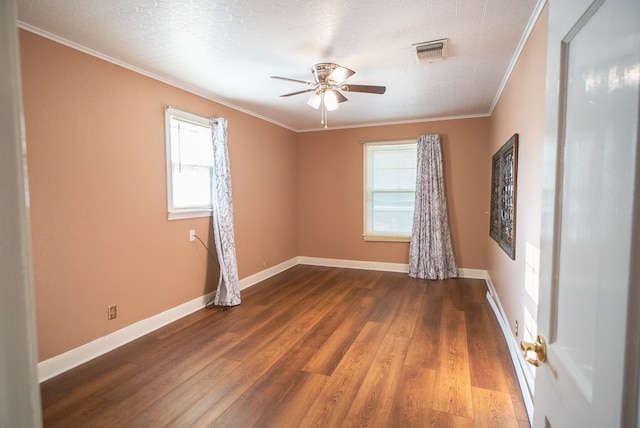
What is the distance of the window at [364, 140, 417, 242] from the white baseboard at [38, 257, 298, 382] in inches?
119

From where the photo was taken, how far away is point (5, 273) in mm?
412

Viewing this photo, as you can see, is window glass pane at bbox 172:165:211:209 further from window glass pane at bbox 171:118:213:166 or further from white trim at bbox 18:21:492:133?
white trim at bbox 18:21:492:133

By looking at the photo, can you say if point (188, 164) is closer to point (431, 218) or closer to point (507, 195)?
point (507, 195)

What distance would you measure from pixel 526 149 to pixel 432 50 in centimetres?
108

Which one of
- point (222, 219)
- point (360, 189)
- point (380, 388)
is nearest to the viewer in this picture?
point (380, 388)

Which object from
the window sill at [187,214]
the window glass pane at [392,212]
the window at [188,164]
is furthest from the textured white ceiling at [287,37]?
the window glass pane at [392,212]

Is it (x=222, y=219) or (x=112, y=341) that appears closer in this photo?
(x=112, y=341)

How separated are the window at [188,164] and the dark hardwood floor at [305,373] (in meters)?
1.24

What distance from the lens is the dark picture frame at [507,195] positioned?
8.81 ft

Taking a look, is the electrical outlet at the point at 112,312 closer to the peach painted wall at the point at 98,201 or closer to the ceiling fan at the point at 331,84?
the peach painted wall at the point at 98,201

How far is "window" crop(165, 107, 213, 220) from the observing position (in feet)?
10.9

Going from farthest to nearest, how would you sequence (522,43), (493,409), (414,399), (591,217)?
(522,43)
(414,399)
(493,409)
(591,217)

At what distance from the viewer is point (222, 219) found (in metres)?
3.82

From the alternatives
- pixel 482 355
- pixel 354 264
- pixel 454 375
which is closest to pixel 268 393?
pixel 454 375
